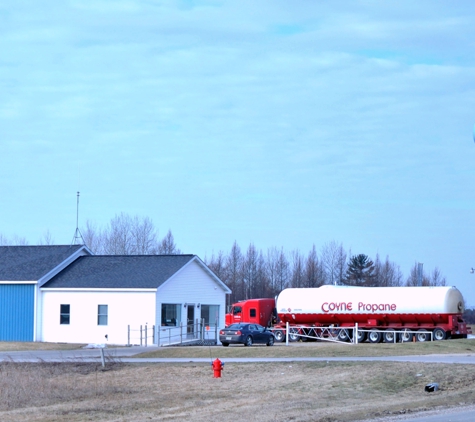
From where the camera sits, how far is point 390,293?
48125mm

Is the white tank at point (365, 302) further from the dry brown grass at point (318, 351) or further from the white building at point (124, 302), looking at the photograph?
the dry brown grass at point (318, 351)

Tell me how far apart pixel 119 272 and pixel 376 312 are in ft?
49.7

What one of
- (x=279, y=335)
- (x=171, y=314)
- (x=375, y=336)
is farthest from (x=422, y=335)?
(x=171, y=314)

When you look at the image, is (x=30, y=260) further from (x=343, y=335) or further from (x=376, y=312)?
(x=376, y=312)

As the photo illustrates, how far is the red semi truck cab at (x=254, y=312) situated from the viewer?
55.5 m

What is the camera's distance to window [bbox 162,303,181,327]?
146 ft

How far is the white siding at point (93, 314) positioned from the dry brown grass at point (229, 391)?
14932 mm

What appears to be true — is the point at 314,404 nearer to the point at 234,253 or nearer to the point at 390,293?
the point at 390,293

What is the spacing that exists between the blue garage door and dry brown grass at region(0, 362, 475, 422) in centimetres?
1686

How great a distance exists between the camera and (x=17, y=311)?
44.9 m

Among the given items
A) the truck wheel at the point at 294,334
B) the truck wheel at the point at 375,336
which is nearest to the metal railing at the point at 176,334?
the truck wheel at the point at 294,334

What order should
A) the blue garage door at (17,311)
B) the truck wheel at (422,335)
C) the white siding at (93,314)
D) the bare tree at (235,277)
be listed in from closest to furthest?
the white siding at (93,314) < the blue garage door at (17,311) < the truck wheel at (422,335) < the bare tree at (235,277)

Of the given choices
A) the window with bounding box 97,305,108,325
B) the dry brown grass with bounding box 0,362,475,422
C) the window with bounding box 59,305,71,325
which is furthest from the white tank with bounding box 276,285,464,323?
the dry brown grass with bounding box 0,362,475,422

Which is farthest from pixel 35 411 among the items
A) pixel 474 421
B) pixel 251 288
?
pixel 251 288
